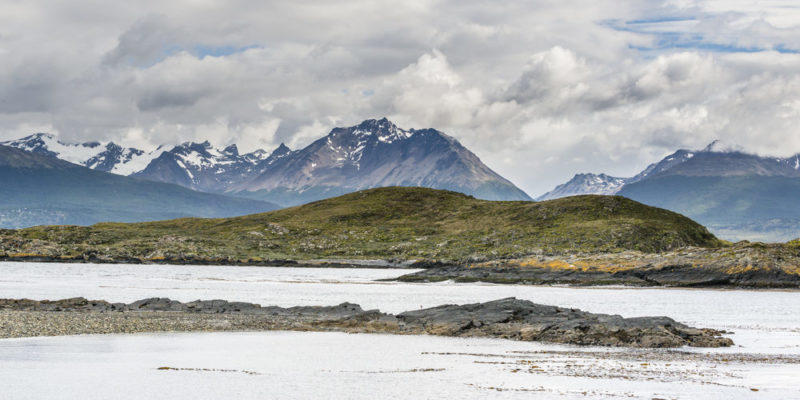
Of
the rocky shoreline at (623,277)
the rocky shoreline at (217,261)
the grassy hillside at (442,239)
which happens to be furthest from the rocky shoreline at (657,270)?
the rocky shoreline at (217,261)

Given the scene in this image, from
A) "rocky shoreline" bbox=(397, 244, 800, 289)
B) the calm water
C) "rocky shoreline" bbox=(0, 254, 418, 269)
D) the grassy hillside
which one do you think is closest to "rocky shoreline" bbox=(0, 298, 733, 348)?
the calm water

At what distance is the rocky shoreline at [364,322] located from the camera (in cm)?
4456

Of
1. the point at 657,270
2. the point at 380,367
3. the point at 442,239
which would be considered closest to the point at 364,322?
the point at 380,367

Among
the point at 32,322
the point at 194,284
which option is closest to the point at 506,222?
the point at 194,284

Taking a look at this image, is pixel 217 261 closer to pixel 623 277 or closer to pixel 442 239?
pixel 442 239

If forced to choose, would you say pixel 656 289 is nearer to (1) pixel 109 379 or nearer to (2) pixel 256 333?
(2) pixel 256 333

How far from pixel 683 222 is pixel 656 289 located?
82.9 meters

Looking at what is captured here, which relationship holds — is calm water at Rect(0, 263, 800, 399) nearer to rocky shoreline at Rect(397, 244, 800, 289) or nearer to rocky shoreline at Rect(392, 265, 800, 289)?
rocky shoreline at Rect(392, 265, 800, 289)

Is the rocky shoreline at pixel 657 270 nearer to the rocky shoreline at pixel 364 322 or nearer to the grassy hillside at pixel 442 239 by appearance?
the grassy hillside at pixel 442 239

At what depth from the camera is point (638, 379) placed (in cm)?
3067

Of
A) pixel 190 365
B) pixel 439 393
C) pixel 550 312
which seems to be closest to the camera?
pixel 439 393

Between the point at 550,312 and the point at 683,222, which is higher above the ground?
the point at 683,222

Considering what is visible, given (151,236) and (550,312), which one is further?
(151,236)

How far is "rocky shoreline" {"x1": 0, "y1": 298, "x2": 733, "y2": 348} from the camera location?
146 feet
